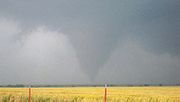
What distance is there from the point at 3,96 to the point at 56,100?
265 cm

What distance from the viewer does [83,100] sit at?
17047 mm

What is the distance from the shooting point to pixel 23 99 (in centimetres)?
1803

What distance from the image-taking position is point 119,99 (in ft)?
55.7

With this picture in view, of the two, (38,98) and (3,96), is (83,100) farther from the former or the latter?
(3,96)

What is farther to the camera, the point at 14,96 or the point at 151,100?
the point at 14,96

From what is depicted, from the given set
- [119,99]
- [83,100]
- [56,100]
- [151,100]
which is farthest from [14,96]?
[151,100]

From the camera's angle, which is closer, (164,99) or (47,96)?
(164,99)

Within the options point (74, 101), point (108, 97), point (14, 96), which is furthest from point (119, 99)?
point (14, 96)

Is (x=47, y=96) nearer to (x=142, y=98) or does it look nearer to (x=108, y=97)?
(x=108, y=97)

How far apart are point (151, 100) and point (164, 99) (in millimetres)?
545

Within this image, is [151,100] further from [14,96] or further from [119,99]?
[14,96]

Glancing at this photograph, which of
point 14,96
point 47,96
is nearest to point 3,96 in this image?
point 14,96

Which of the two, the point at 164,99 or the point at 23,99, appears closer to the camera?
the point at 164,99

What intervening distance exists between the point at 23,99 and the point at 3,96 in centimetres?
125
